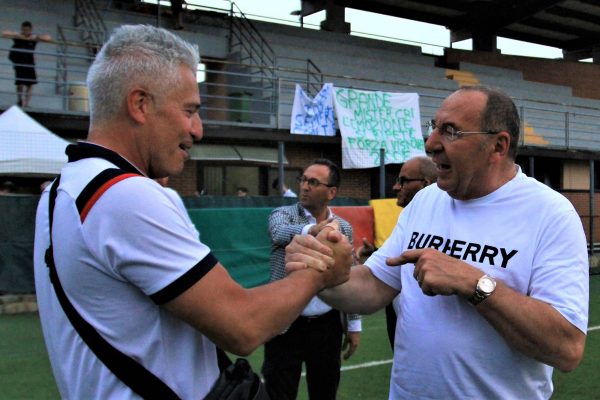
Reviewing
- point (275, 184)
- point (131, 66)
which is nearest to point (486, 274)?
point (131, 66)

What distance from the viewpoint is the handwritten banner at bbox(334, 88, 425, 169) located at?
14.9 meters

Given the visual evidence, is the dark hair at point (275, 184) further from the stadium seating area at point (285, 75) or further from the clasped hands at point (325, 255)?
the clasped hands at point (325, 255)

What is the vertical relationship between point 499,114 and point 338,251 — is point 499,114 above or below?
above

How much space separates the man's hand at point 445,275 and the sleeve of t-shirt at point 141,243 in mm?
833

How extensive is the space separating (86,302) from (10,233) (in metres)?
8.71

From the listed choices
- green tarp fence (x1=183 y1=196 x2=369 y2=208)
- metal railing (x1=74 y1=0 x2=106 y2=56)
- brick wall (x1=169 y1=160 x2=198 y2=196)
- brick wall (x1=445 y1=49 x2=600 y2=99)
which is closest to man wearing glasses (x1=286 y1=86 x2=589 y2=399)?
green tarp fence (x1=183 y1=196 x2=369 y2=208)

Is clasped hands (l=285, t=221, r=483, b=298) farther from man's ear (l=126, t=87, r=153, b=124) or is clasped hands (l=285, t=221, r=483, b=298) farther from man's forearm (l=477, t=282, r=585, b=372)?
man's ear (l=126, t=87, r=153, b=124)

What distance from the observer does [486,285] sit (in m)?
1.97

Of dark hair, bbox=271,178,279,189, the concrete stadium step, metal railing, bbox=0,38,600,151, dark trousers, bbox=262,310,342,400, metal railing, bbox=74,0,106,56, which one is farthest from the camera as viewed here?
metal railing, bbox=74,0,106,56

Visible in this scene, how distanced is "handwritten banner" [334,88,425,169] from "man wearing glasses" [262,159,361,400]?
409 inches

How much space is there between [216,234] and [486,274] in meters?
8.25

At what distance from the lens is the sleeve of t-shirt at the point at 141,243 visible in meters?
1.47

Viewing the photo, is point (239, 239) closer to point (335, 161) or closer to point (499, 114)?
point (335, 161)

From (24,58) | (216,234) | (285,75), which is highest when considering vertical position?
(285,75)
